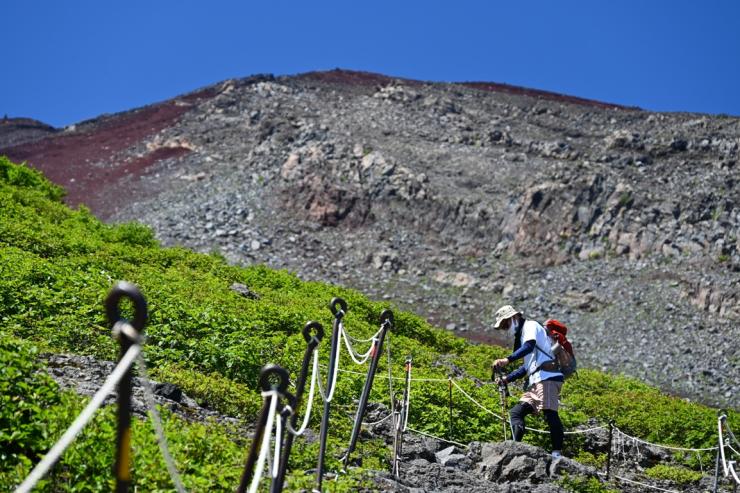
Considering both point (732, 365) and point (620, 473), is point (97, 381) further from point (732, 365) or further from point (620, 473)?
point (732, 365)

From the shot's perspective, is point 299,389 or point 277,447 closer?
point 277,447

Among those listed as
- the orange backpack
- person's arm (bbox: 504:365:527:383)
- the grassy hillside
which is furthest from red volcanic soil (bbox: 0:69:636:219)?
the orange backpack

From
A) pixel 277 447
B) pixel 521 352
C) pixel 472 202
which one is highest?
pixel 472 202

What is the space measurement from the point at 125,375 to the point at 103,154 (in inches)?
2261

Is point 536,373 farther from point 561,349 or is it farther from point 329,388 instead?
point 329,388

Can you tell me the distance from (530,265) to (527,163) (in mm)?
11051

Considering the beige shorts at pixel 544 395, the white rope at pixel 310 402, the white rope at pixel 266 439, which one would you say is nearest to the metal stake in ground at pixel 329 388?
the white rope at pixel 310 402

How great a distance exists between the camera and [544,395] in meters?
Result: 9.52

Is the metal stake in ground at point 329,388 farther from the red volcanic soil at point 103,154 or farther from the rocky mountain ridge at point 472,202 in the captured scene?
the red volcanic soil at point 103,154

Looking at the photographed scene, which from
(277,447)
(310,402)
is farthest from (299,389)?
(277,447)

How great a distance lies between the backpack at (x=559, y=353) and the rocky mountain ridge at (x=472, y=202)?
1833 cm

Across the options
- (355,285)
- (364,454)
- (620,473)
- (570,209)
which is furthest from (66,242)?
(570,209)

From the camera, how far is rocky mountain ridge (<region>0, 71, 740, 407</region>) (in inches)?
1266

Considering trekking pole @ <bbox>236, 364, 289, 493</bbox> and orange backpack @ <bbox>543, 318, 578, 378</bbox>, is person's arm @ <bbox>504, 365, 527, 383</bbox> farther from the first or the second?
trekking pole @ <bbox>236, 364, 289, 493</bbox>
